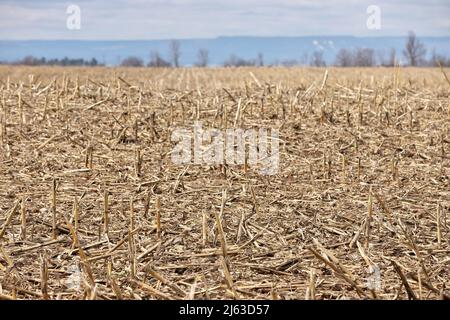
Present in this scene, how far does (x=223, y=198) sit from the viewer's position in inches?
208

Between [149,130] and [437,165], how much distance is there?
9.66 ft

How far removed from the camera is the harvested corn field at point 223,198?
4.28 metres

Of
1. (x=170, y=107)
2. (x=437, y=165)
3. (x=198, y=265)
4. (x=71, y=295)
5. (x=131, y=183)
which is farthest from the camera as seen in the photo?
(x=170, y=107)

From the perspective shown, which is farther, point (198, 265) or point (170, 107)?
point (170, 107)

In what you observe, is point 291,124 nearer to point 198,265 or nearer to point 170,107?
point 170,107

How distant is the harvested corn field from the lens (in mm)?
4277

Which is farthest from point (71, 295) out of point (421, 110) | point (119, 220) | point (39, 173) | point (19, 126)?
point (421, 110)
